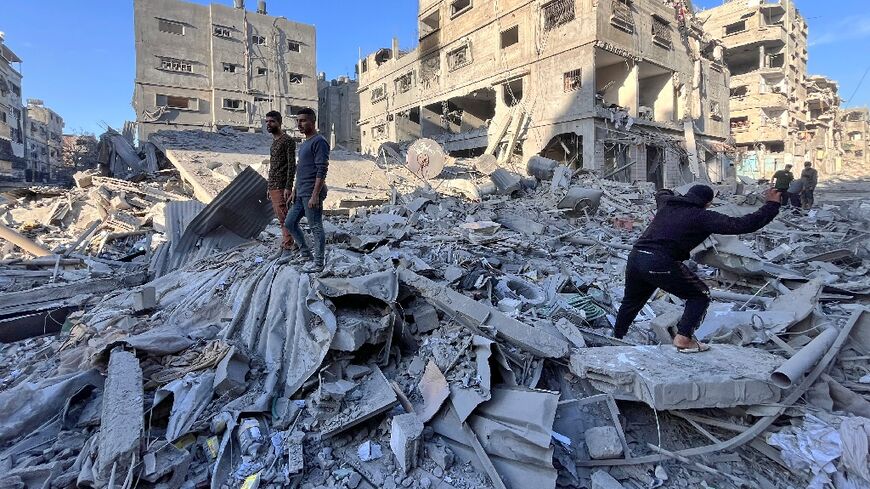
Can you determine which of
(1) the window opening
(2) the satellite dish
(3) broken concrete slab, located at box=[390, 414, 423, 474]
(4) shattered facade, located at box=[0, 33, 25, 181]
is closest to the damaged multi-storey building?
(1) the window opening

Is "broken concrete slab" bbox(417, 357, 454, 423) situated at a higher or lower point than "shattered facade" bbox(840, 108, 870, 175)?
lower

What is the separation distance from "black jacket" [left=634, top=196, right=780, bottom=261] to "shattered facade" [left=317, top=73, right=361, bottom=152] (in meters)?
35.8

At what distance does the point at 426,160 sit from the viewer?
13438 mm

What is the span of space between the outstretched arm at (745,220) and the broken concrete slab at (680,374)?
904 mm

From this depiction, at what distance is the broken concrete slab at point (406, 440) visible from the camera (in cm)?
240

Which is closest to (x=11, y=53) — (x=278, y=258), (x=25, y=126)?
(x=25, y=126)

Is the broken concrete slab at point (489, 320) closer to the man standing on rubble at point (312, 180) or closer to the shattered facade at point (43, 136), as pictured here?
the man standing on rubble at point (312, 180)

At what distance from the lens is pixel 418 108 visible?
26672mm

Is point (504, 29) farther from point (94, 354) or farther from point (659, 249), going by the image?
point (94, 354)

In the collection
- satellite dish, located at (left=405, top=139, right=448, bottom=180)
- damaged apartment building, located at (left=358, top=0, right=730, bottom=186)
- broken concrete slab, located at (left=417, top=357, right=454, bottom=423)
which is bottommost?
broken concrete slab, located at (left=417, top=357, right=454, bottom=423)

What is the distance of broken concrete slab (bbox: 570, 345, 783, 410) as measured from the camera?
246cm

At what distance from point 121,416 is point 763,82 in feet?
139

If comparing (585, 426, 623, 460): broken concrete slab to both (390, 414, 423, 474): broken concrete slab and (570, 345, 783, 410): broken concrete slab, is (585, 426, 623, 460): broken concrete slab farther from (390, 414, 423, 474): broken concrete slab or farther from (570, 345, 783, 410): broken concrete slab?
(390, 414, 423, 474): broken concrete slab

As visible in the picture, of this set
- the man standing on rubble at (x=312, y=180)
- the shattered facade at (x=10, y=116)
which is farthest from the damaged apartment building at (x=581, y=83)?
the shattered facade at (x=10, y=116)
